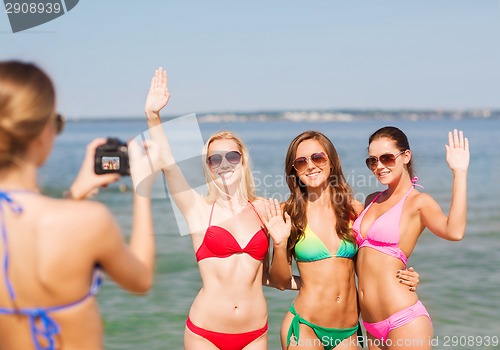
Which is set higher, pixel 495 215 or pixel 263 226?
pixel 263 226

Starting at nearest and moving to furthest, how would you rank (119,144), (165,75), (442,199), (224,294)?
(119,144)
(165,75)
(224,294)
(442,199)

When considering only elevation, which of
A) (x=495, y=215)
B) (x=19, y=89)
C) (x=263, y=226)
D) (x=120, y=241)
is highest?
(x=19, y=89)

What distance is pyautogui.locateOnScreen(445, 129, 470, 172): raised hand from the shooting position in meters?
4.43

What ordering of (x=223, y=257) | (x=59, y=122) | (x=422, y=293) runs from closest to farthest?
(x=59, y=122), (x=223, y=257), (x=422, y=293)

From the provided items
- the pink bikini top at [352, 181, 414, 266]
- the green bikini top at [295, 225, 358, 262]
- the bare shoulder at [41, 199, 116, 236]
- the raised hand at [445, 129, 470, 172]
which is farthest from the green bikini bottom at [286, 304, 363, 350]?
the bare shoulder at [41, 199, 116, 236]

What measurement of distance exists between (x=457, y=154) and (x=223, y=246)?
1.85m

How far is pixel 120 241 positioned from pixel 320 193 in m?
2.91

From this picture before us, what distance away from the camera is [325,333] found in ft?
15.6

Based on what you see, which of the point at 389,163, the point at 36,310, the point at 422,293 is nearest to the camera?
the point at 36,310

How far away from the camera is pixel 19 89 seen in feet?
7.30

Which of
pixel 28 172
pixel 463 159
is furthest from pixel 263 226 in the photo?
pixel 28 172

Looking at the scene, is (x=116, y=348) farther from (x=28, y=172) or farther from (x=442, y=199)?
(x=442, y=199)

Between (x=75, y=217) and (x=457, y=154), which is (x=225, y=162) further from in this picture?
(x=75, y=217)

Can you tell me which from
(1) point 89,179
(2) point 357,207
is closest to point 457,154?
(2) point 357,207
